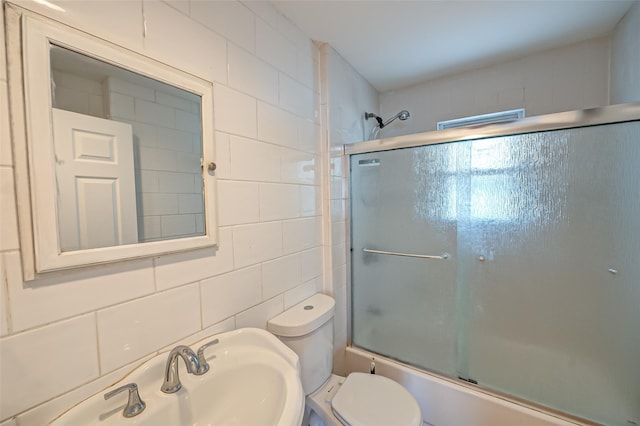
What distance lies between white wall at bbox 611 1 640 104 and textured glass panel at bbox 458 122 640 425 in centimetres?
43

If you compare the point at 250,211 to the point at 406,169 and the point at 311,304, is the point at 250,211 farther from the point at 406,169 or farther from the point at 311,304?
the point at 406,169

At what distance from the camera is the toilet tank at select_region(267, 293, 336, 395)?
1.12 meters

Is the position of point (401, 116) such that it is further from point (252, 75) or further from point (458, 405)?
point (458, 405)

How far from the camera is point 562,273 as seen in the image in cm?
127

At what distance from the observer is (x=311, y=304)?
1325mm

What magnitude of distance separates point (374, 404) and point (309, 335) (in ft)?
1.35

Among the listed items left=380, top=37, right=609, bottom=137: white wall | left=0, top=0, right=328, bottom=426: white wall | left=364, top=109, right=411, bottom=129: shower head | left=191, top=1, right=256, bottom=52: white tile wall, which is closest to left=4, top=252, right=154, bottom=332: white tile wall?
left=0, top=0, right=328, bottom=426: white wall

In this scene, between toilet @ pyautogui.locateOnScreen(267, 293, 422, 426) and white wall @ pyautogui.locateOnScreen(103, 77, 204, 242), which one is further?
toilet @ pyautogui.locateOnScreen(267, 293, 422, 426)

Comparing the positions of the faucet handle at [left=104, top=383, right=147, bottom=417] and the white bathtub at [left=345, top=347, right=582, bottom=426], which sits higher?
the faucet handle at [left=104, top=383, right=147, bottom=417]

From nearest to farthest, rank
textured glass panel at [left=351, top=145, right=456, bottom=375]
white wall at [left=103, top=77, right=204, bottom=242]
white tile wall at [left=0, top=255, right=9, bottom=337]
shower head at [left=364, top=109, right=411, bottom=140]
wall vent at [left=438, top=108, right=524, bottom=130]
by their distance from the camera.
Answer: white tile wall at [left=0, top=255, right=9, bottom=337]
white wall at [left=103, top=77, right=204, bottom=242]
textured glass panel at [left=351, top=145, right=456, bottom=375]
wall vent at [left=438, top=108, right=524, bottom=130]
shower head at [left=364, top=109, right=411, bottom=140]

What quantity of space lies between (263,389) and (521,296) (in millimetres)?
1357

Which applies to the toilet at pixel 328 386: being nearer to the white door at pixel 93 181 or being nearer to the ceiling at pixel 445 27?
the white door at pixel 93 181

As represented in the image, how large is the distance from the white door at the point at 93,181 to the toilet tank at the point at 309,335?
0.70m

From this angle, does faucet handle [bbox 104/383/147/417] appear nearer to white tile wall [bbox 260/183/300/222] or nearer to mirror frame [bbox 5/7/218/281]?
mirror frame [bbox 5/7/218/281]
